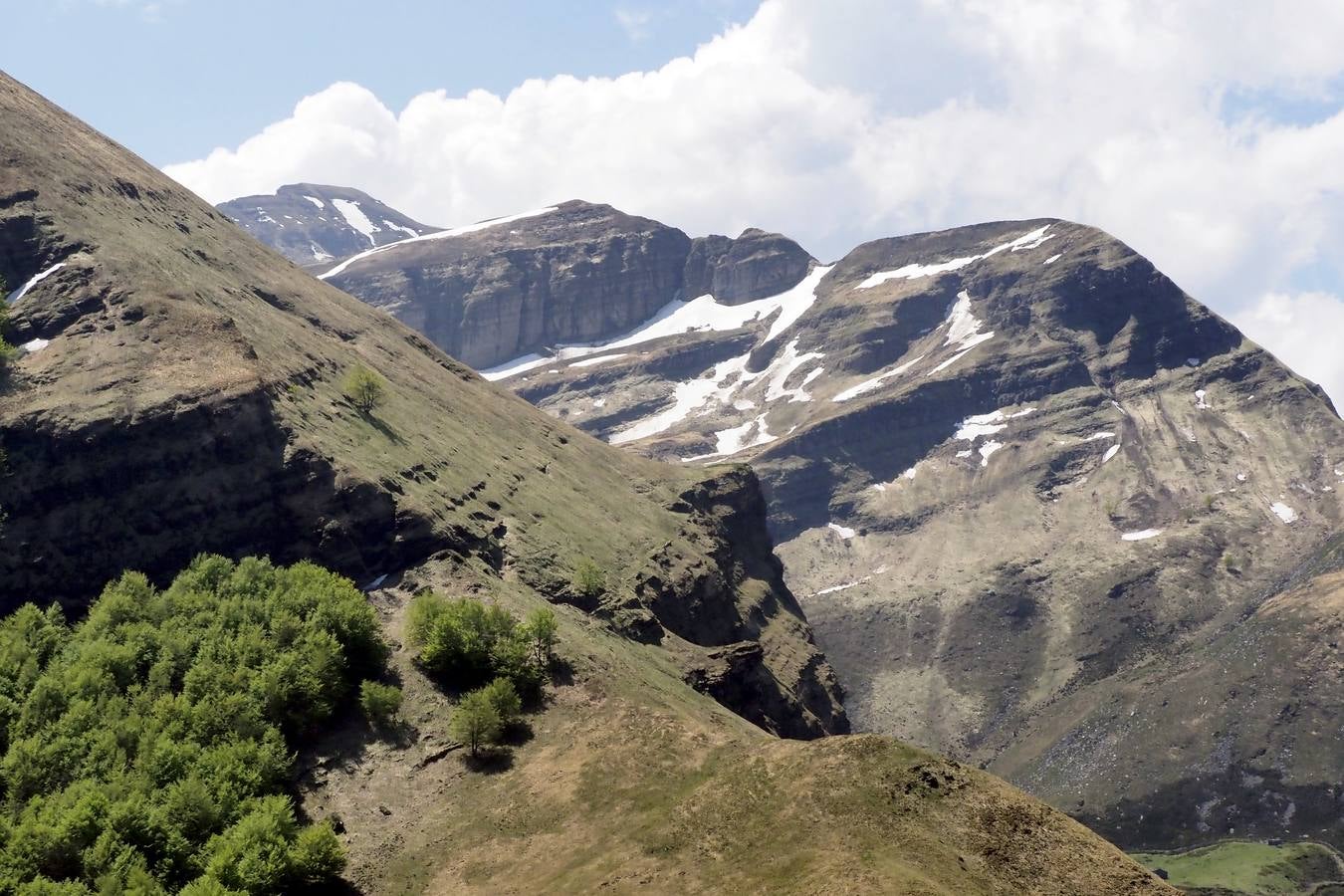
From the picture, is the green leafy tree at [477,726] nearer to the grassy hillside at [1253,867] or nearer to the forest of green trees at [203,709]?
the forest of green trees at [203,709]

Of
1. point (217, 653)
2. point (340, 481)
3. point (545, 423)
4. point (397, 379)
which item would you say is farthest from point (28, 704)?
point (545, 423)

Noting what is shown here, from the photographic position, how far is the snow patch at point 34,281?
107 m

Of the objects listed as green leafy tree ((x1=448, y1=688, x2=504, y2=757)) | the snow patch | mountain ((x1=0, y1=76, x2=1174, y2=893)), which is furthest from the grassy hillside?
the snow patch

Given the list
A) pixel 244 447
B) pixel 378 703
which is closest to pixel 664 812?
pixel 378 703

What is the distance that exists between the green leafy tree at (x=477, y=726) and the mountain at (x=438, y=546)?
182 cm

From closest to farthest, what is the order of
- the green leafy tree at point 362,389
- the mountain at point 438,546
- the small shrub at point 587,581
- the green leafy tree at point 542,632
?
the mountain at point 438,546 → the green leafy tree at point 542,632 → the small shrub at point 587,581 → the green leafy tree at point 362,389

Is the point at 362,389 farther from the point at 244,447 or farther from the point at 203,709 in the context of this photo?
the point at 203,709

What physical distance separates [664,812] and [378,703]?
2587 centimetres

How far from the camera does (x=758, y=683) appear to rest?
12138 centimetres

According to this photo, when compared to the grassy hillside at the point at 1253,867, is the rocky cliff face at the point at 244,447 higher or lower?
higher

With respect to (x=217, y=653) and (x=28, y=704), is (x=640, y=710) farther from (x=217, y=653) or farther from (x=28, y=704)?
(x=28, y=704)

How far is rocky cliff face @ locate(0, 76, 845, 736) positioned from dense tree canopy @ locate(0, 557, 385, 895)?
6.67 metres

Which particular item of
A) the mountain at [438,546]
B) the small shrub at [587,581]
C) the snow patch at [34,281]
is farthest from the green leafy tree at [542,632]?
the snow patch at [34,281]

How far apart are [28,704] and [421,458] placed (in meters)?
45.9
